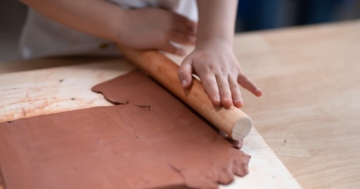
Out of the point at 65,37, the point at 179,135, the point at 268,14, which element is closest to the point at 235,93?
the point at 179,135

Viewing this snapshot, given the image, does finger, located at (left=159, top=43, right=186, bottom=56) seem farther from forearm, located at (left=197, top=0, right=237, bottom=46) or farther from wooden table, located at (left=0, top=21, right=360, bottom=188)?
wooden table, located at (left=0, top=21, right=360, bottom=188)

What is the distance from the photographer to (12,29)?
1.77 metres

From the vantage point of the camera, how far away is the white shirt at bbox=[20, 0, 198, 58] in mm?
1137

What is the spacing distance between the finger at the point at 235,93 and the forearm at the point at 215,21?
15cm

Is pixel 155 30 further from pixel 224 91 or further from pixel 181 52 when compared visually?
pixel 224 91

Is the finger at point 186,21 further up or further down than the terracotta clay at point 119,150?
further up

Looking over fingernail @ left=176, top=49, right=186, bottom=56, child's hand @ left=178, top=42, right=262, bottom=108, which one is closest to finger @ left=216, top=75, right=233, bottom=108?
child's hand @ left=178, top=42, right=262, bottom=108

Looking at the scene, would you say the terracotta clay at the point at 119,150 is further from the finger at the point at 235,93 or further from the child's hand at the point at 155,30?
the child's hand at the point at 155,30

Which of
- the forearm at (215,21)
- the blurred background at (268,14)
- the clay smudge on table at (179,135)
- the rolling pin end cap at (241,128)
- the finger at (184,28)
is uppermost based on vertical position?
the forearm at (215,21)

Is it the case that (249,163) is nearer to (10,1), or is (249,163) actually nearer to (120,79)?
(120,79)

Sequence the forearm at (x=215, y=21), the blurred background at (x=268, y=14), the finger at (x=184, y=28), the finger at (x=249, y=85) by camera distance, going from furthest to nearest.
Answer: the blurred background at (x=268, y=14) → the finger at (x=184, y=28) → the forearm at (x=215, y=21) → the finger at (x=249, y=85)

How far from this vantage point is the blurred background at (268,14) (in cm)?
174

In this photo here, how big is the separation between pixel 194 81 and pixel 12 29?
4.05 ft

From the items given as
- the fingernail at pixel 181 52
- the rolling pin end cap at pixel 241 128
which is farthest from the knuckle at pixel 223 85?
the fingernail at pixel 181 52
